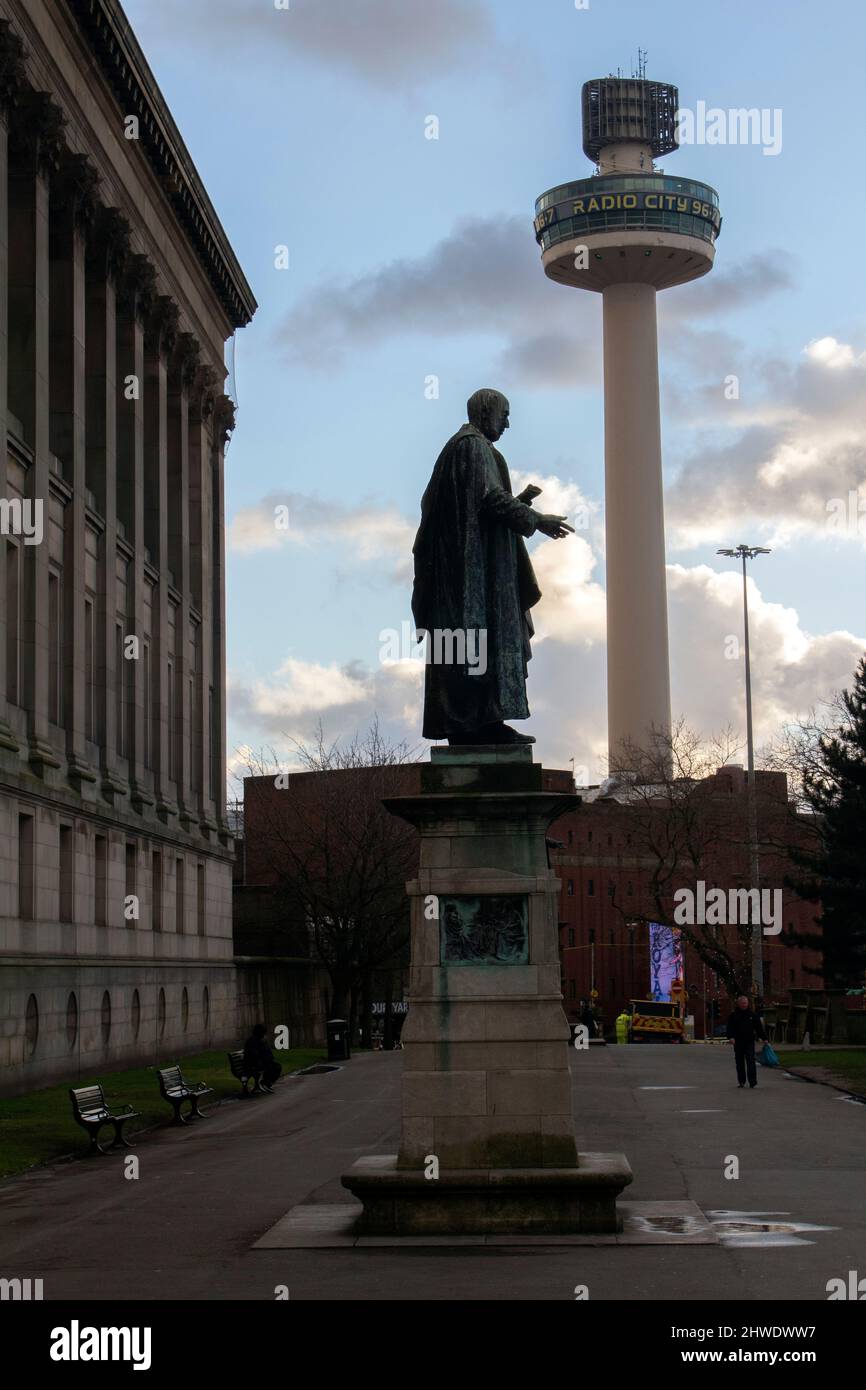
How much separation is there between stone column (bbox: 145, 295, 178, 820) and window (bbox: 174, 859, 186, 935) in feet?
5.90

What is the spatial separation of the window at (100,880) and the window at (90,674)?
275 cm

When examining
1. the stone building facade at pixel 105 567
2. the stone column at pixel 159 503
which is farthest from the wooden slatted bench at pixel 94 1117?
the stone column at pixel 159 503

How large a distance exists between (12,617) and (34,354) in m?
5.77

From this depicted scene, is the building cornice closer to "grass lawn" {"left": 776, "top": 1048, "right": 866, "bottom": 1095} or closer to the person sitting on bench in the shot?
the person sitting on bench

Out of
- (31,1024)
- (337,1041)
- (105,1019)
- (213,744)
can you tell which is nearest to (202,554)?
(213,744)

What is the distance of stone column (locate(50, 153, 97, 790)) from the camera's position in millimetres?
45812

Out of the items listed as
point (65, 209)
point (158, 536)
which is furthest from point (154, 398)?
point (65, 209)

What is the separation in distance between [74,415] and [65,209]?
578cm

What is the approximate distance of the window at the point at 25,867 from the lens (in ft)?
131

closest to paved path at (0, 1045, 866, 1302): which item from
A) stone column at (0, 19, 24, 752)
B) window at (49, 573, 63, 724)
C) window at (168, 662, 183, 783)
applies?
stone column at (0, 19, 24, 752)

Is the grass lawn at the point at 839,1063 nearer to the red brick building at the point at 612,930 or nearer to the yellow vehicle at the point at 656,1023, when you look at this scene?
the yellow vehicle at the point at 656,1023

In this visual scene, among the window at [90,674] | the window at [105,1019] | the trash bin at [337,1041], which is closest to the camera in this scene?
the window at [105,1019]

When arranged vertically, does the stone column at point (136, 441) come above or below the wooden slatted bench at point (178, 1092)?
above
